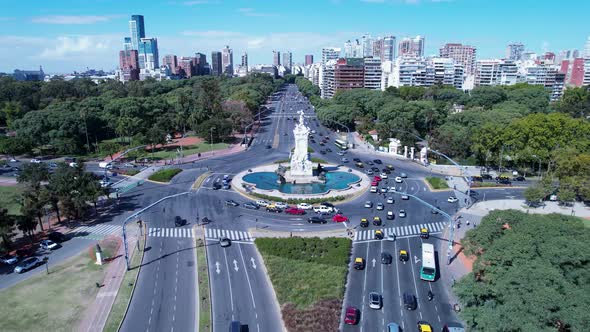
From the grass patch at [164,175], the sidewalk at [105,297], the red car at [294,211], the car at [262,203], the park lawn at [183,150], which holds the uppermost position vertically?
the park lawn at [183,150]

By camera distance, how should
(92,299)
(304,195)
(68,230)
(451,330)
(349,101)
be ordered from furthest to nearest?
(349,101) → (304,195) → (68,230) → (92,299) → (451,330)

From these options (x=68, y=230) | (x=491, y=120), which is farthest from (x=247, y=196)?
(x=491, y=120)

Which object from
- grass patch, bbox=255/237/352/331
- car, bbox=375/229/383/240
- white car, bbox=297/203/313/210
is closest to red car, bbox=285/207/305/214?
white car, bbox=297/203/313/210

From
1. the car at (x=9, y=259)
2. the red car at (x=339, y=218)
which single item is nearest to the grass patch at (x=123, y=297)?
the car at (x=9, y=259)

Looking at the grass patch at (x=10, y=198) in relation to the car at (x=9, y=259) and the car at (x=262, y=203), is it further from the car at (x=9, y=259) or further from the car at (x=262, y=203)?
the car at (x=262, y=203)

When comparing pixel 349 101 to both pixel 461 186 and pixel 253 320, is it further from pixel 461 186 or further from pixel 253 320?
pixel 253 320

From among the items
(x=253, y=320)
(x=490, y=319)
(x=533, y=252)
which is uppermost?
(x=533, y=252)

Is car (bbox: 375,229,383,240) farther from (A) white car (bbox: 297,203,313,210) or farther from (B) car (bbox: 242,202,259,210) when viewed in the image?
(B) car (bbox: 242,202,259,210)
